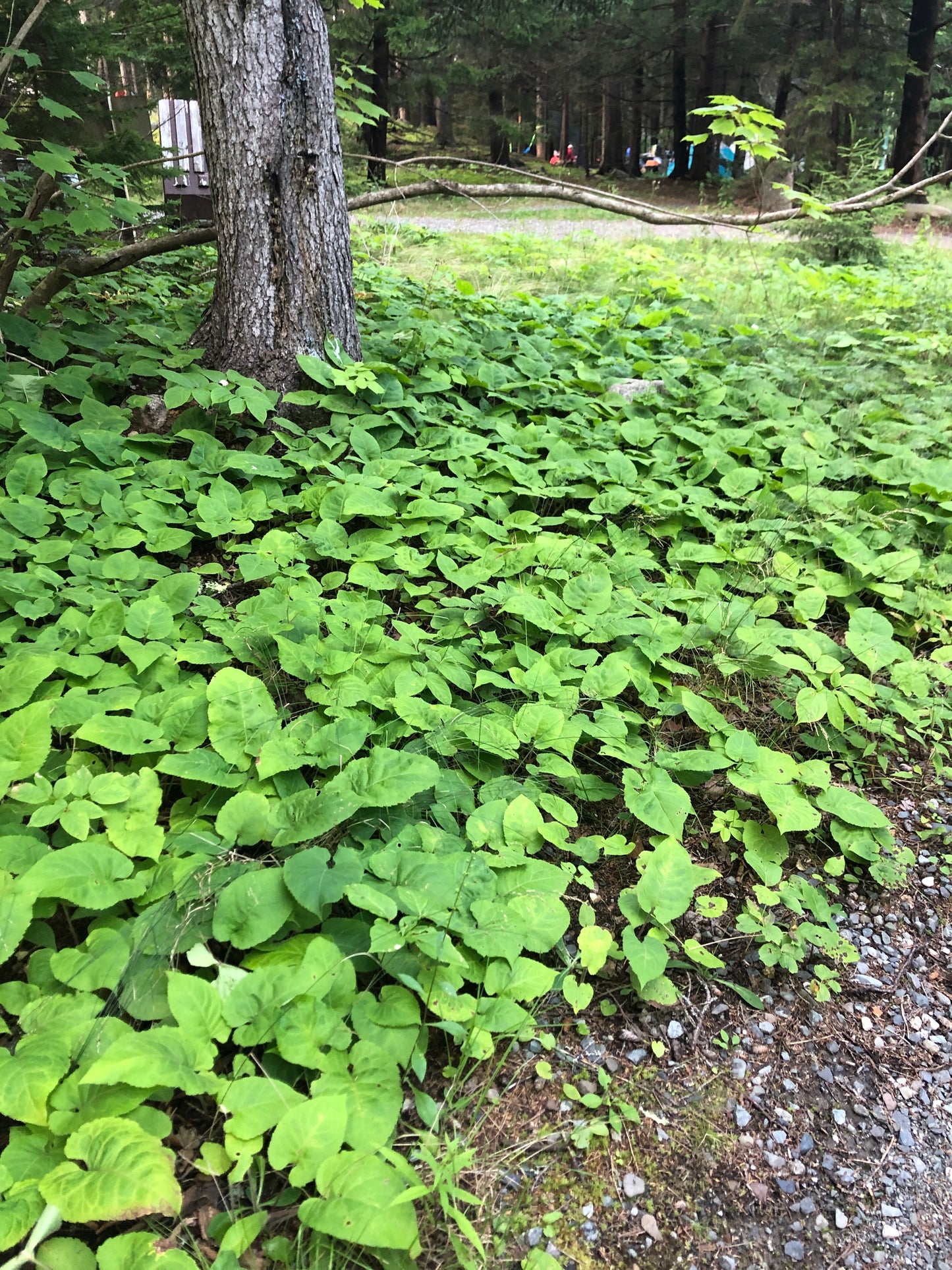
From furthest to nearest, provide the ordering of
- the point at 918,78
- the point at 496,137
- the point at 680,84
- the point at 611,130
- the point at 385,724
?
the point at 611,130 < the point at 496,137 < the point at 680,84 < the point at 918,78 < the point at 385,724

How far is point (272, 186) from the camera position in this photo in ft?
10.5

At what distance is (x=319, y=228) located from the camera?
3.33 meters

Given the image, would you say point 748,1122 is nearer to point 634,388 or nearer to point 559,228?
point 634,388

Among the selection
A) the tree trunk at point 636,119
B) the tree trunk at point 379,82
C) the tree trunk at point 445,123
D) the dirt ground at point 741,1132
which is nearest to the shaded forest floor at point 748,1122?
the dirt ground at point 741,1132

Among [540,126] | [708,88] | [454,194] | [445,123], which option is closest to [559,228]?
[454,194]

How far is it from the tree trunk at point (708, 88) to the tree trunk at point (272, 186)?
57.0ft

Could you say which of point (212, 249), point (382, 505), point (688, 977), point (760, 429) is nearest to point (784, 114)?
point (212, 249)

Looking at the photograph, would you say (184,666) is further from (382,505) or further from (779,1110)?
(779,1110)

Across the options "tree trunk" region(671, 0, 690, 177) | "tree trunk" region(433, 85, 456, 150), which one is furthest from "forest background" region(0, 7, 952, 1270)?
"tree trunk" region(433, 85, 456, 150)

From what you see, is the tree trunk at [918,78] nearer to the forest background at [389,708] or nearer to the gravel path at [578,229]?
the gravel path at [578,229]

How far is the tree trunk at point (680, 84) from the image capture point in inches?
697

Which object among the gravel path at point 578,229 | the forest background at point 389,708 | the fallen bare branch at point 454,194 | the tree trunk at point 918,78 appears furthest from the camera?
the tree trunk at point 918,78

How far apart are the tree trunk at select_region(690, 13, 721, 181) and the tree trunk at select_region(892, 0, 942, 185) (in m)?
4.31

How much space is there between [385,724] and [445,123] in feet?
80.8
